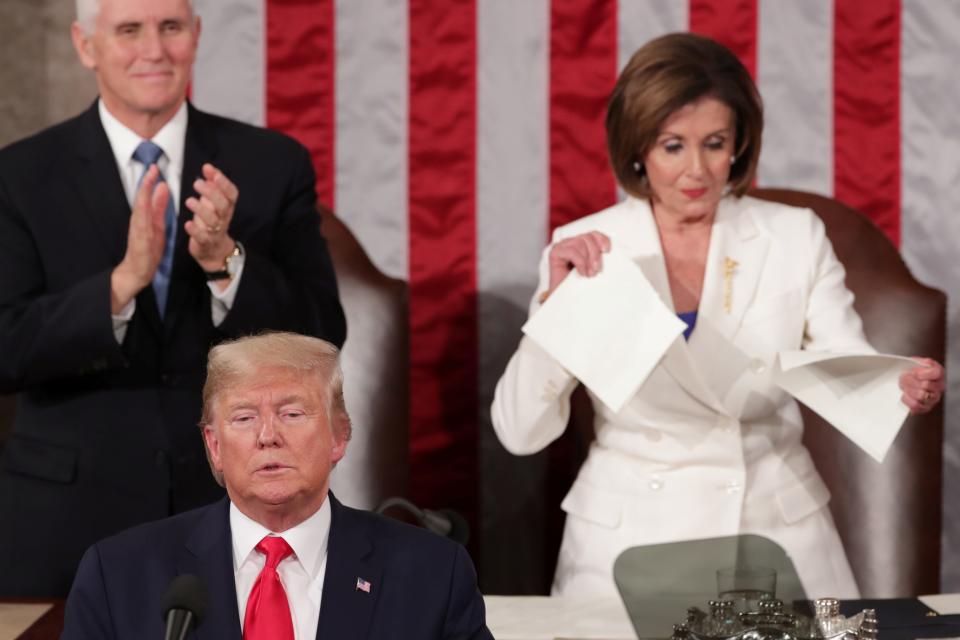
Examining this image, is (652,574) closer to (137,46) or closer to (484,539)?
(137,46)

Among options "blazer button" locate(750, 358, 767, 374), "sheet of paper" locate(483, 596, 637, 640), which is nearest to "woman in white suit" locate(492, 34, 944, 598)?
"blazer button" locate(750, 358, 767, 374)

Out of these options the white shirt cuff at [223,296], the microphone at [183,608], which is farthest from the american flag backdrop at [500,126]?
the microphone at [183,608]

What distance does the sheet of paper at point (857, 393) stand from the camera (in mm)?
2674

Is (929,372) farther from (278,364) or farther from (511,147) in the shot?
(511,147)

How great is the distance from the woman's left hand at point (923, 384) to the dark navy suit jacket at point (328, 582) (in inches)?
42.2

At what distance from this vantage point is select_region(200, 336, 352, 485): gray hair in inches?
73.7

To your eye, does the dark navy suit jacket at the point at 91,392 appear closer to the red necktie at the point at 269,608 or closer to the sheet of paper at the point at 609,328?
the sheet of paper at the point at 609,328

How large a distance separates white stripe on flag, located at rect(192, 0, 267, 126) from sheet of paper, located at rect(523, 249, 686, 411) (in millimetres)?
1497

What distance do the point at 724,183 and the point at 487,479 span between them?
1.33 metres

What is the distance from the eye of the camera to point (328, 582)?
6.09 ft

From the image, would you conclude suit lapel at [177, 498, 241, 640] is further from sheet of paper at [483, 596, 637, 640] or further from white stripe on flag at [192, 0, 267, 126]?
white stripe on flag at [192, 0, 267, 126]

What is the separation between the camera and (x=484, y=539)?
3.99 metres

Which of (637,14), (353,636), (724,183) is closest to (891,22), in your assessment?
(637,14)

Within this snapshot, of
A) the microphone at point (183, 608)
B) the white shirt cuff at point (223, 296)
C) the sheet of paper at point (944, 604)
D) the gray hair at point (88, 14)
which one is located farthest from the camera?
the gray hair at point (88, 14)
